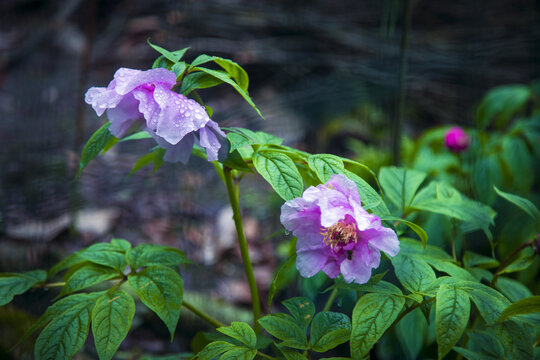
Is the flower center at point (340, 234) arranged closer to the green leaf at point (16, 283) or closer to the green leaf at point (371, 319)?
the green leaf at point (371, 319)

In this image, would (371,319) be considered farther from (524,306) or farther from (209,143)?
(209,143)

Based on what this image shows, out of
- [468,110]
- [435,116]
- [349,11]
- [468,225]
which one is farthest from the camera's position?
[435,116]

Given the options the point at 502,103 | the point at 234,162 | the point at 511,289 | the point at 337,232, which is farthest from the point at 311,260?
the point at 502,103

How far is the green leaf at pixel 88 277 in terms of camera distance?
24.7 inches

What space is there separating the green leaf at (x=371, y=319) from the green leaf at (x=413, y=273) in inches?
1.6

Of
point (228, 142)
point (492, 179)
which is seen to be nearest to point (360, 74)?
point (492, 179)

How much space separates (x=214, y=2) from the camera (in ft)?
7.23

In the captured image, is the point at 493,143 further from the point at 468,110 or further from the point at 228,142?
the point at 228,142

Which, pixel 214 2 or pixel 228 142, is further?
pixel 214 2

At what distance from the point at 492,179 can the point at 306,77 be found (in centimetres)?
129

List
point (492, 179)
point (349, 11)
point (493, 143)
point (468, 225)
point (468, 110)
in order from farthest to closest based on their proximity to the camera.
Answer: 1. point (349, 11)
2. point (468, 110)
3. point (493, 143)
4. point (492, 179)
5. point (468, 225)

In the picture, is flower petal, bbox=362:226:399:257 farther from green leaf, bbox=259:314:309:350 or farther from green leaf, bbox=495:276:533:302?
green leaf, bbox=495:276:533:302

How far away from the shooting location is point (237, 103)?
2.17 m

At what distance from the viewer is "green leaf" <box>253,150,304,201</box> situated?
555mm
